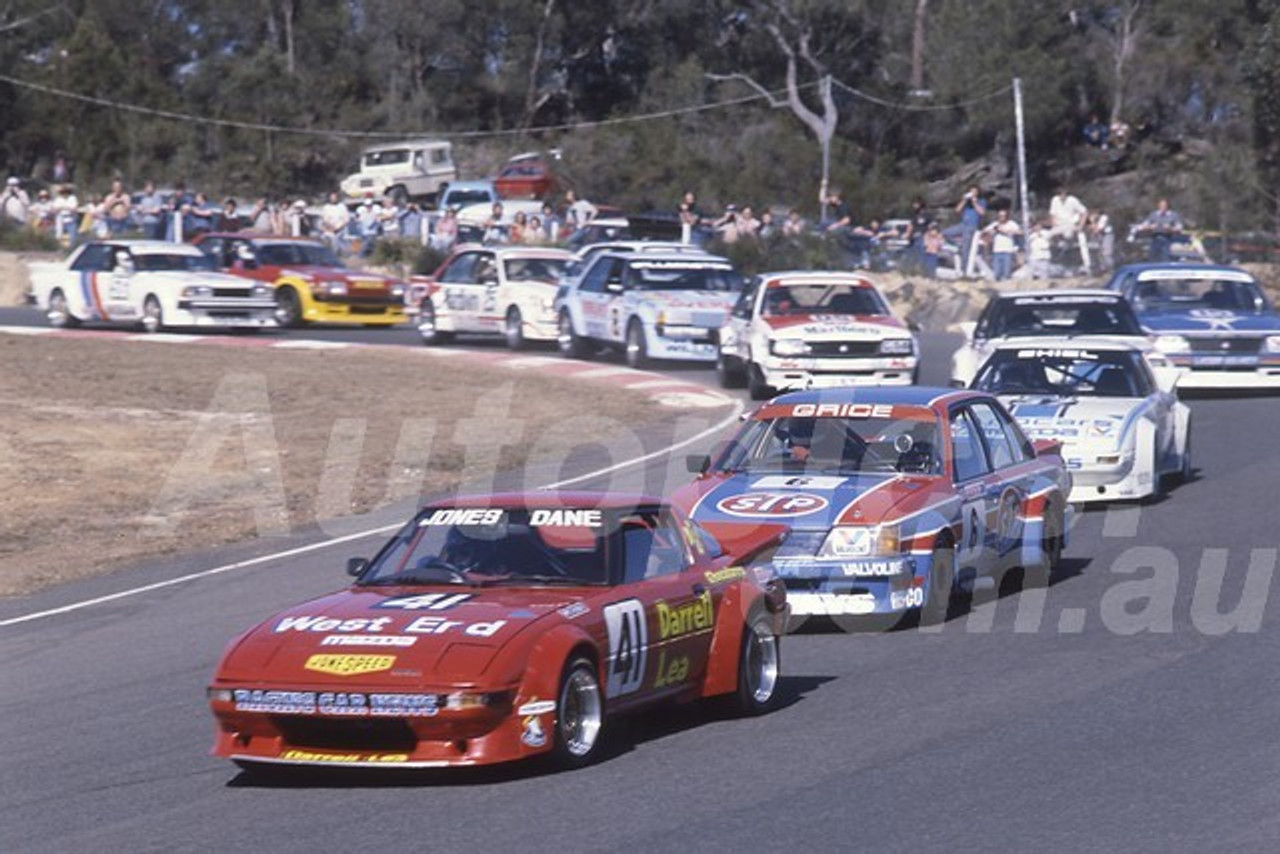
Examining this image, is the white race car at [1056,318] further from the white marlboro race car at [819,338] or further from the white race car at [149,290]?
the white race car at [149,290]

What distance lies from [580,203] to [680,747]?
39.7m

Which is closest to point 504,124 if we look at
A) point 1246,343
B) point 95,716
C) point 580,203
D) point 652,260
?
point 580,203

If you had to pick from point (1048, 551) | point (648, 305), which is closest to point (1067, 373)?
point (1048, 551)

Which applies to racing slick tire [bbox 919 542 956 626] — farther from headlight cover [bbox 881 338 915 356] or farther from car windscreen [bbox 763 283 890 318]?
car windscreen [bbox 763 283 890 318]

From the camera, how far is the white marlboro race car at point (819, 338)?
23047 mm

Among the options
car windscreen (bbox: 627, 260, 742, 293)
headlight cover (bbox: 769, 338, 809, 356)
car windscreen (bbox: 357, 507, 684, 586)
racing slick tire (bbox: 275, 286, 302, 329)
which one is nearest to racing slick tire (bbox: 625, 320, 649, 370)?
car windscreen (bbox: 627, 260, 742, 293)

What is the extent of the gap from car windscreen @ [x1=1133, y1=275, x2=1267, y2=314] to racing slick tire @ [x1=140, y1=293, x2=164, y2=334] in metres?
15.4

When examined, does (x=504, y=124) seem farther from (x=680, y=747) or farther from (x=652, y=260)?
(x=680, y=747)

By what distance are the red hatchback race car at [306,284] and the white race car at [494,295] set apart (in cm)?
226

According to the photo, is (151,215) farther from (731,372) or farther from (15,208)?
(731,372)

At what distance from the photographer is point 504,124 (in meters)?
72.8

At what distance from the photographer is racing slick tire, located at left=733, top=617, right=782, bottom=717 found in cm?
906

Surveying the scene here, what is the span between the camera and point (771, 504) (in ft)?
37.2

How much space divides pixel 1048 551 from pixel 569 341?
1713 centimetres
